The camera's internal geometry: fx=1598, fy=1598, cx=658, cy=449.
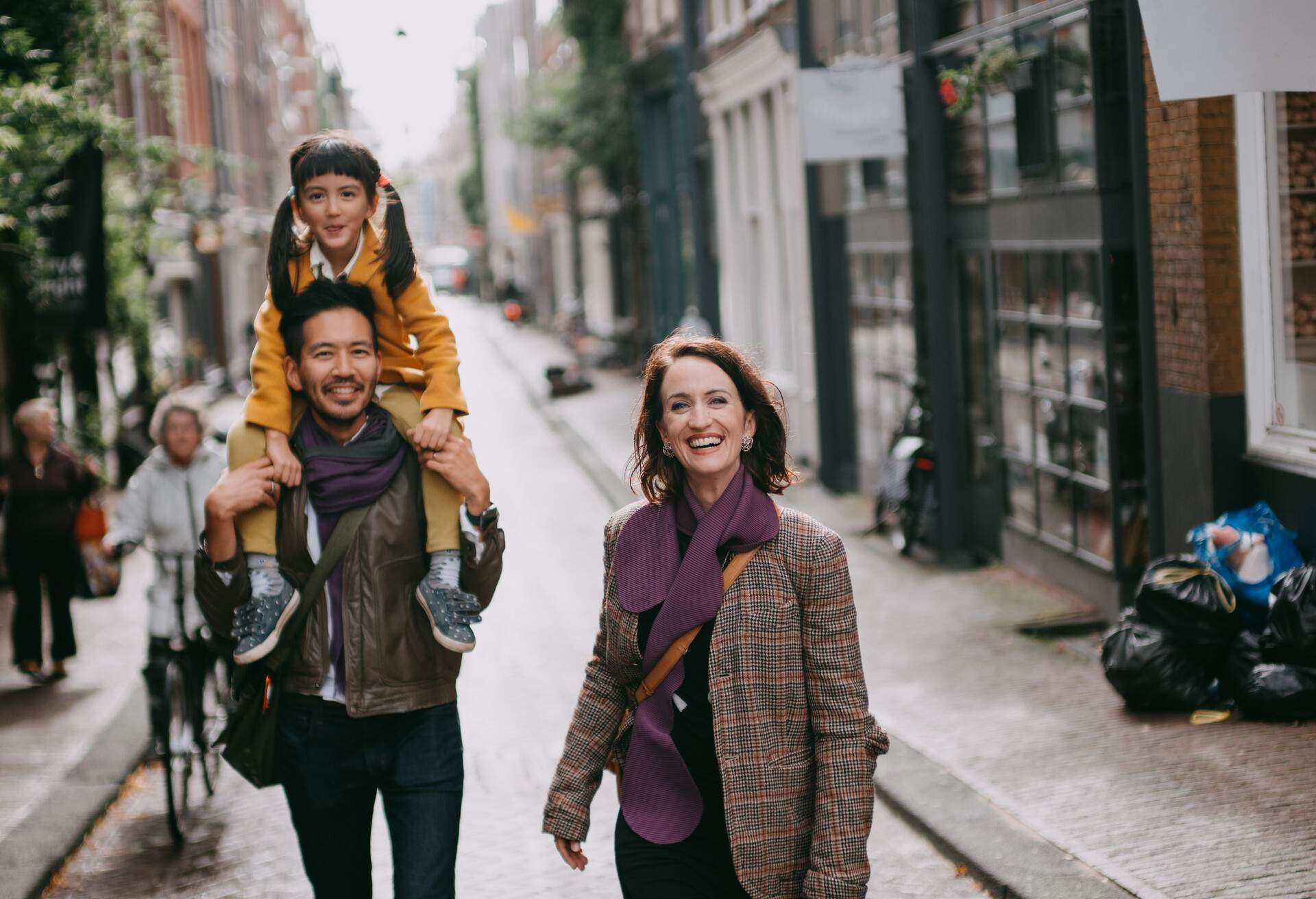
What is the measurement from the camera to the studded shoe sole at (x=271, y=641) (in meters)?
3.49

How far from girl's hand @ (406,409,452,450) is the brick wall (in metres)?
5.36

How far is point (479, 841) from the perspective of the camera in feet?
21.0

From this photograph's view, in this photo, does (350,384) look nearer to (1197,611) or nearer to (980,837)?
(980,837)

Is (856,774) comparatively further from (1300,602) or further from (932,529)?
(932,529)

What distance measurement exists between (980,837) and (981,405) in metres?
6.40

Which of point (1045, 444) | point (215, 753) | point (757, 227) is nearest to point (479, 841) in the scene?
point (215, 753)

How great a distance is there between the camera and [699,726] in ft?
10.7

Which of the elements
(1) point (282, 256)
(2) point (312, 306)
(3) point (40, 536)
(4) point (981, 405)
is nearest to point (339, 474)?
(2) point (312, 306)

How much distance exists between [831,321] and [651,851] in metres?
12.8

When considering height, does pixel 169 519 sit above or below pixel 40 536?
above

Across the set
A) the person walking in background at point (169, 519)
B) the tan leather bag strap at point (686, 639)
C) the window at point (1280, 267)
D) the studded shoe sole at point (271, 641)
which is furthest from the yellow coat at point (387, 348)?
the window at point (1280, 267)

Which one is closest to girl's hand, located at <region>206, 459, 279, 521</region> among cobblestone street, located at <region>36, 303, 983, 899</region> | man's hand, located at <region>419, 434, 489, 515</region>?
man's hand, located at <region>419, 434, 489, 515</region>

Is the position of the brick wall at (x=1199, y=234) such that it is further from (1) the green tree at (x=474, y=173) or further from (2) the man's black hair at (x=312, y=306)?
(1) the green tree at (x=474, y=173)


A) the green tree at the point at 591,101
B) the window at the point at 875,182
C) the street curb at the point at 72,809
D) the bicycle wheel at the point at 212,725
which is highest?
the green tree at the point at 591,101
